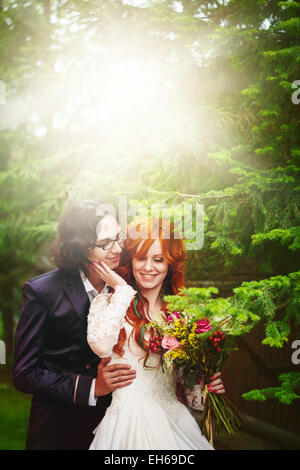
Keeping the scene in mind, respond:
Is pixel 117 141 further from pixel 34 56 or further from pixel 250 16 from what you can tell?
pixel 250 16

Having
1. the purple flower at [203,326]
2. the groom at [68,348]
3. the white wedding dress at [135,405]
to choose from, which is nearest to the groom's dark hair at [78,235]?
the groom at [68,348]

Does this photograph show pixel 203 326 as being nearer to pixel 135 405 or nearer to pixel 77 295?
pixel 135 405

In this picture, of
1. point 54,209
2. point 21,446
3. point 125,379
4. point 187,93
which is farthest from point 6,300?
point 125,379

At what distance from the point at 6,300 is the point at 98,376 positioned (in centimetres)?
667

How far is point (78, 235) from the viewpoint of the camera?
2387 mm

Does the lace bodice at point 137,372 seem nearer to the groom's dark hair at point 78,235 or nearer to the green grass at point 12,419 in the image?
the groom's dark hair at point 78,235

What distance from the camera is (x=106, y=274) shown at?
2.29m

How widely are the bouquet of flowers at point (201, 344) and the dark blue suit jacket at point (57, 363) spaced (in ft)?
1.43

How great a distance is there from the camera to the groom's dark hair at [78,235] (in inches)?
93.7

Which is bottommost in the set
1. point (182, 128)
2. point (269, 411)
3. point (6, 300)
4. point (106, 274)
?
point (6, 300)

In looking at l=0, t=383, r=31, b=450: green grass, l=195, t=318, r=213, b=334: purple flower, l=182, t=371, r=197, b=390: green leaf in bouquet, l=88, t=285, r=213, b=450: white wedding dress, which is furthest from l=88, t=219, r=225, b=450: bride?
l=0, t=383, r=31, b=450: green grass

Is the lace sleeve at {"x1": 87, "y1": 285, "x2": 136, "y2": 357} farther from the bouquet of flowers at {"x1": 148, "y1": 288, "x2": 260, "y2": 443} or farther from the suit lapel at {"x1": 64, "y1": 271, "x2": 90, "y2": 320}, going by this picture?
the bouquet of flowers at {"x1": 148, "y1": 288, "x2": 260, "y2": 443}
